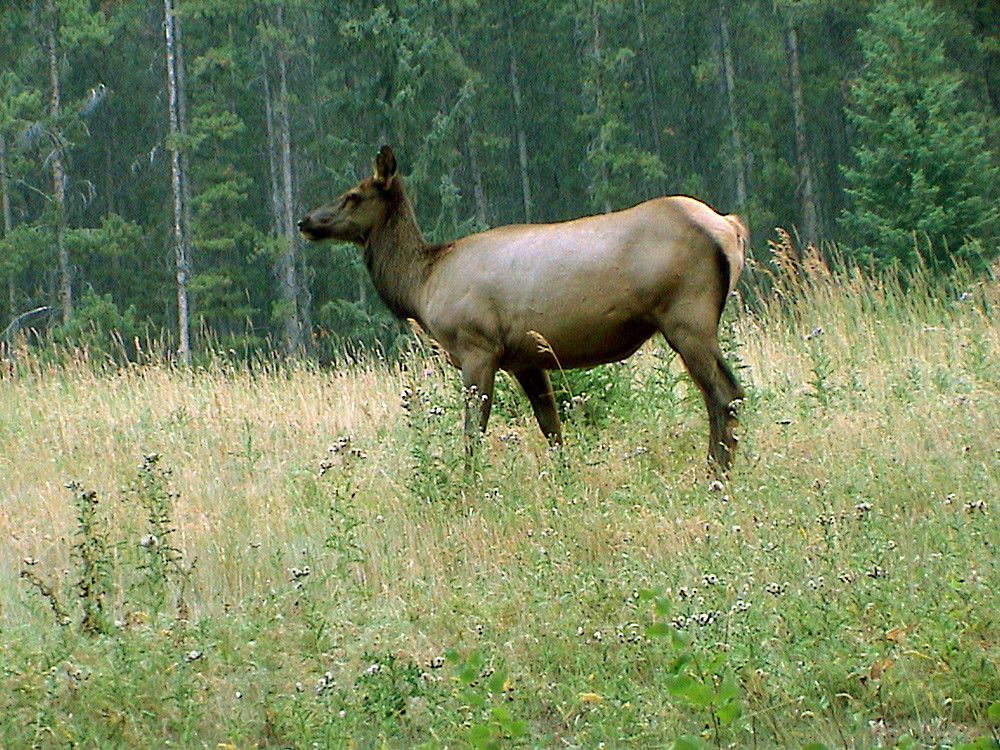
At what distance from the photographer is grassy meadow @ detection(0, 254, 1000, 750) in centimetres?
415

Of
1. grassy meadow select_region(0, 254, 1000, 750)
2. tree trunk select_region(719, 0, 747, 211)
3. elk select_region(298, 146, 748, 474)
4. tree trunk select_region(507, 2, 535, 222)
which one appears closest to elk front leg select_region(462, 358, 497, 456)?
elk select_region(298, 146, 748, 474)

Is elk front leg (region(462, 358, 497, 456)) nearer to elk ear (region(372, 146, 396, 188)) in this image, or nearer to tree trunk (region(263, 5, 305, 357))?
elk ear (region(372, 146, 396, 188))

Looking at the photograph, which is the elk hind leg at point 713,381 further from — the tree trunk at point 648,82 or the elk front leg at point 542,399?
the tree trunk at point 648,82

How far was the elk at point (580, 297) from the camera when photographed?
6922 millimetres

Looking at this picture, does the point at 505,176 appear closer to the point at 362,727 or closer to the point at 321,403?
the point at 321,403

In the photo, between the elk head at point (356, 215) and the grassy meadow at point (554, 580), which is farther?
the elk head at point (356, 215)

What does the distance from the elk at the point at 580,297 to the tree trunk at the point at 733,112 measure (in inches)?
1131

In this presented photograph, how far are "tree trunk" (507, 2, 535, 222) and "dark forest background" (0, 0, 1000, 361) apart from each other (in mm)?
97

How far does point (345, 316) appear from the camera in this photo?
31.7m

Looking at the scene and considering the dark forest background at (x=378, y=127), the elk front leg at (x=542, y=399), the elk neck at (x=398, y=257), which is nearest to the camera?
the elk front leg at (x=542, y=399)

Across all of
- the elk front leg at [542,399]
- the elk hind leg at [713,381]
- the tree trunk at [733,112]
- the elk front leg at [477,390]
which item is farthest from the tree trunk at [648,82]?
the elk hind leg at [713,381]

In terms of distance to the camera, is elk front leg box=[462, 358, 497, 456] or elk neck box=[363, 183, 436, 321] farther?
elk neck box=[363, 183, 436, 321]

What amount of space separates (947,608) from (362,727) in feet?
6.48

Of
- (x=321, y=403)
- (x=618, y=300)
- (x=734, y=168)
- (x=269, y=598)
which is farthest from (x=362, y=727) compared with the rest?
(x=734, y=168)
